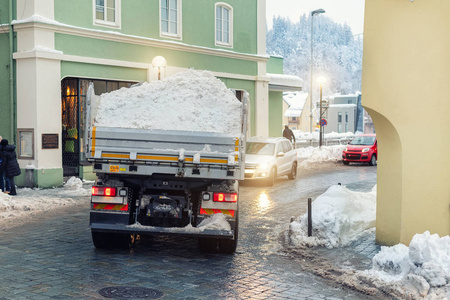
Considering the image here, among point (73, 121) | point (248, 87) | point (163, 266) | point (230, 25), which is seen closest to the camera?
point (163, 266)

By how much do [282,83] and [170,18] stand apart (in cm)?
1042

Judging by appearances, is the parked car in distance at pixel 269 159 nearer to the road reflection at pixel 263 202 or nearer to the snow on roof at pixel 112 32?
the road reflection at pixel 263 202

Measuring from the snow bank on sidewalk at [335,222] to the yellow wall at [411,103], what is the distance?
3.21ft

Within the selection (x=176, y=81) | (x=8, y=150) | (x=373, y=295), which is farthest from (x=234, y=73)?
(x=373, y=295)

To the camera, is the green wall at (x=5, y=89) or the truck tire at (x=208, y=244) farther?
the green wall at (x=5, y=89)

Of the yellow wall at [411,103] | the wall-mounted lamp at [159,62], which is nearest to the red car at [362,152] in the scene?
the wall-mounted lamp at [159,62]

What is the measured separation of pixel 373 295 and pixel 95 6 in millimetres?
16172

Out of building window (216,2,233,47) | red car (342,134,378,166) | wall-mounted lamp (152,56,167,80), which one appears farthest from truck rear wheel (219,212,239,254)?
red car (342,134,378,166)

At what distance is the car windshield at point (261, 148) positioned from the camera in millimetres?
20703

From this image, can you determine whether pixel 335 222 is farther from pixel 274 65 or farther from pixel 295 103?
pixel 295 103

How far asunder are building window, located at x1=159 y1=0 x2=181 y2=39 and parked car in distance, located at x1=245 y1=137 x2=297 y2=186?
583 centimetres

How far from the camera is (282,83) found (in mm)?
32469

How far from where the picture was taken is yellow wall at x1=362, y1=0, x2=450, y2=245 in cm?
921

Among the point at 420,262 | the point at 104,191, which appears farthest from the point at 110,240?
the point at 420,262
